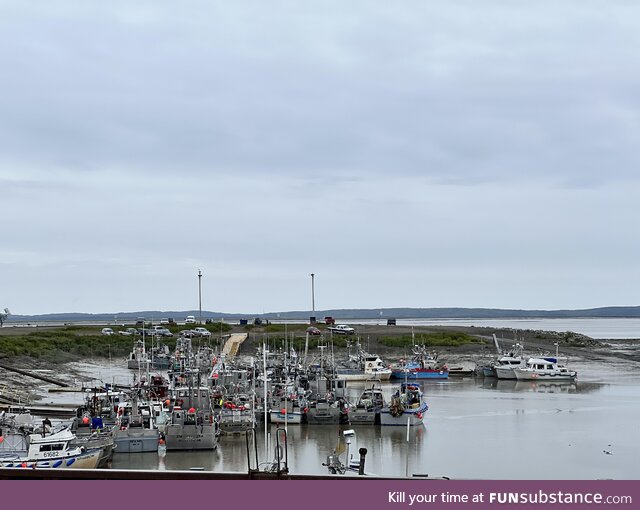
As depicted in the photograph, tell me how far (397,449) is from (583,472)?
6621 millimetres

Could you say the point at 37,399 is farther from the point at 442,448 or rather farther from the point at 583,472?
the point at 583,472

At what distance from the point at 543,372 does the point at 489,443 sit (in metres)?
27.6

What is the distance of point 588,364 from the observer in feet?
245

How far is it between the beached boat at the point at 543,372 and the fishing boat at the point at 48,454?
39.5 metres

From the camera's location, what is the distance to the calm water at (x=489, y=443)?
2839cm

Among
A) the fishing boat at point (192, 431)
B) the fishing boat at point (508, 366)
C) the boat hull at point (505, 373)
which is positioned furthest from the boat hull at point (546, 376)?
the fishing boat at point (192, 431)

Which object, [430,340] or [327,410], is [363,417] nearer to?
[327,410]

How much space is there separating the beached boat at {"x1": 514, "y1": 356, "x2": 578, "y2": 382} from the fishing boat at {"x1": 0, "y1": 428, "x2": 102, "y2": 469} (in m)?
39.5

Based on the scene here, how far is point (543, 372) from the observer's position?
5969 centimetres

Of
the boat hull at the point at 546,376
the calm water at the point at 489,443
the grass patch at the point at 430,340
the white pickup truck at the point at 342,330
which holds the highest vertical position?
the white pickup truck at the point at 342,330

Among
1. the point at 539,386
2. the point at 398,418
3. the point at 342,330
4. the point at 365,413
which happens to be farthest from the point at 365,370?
the point at 342,330

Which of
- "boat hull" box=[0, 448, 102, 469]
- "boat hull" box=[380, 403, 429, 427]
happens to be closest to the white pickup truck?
"boat hull" box=[380, 403, 429, 427]

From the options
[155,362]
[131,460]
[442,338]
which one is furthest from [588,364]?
[131,460]

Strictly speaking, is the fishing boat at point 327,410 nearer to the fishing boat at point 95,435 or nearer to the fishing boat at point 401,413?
the fishing boat at point 401,413
